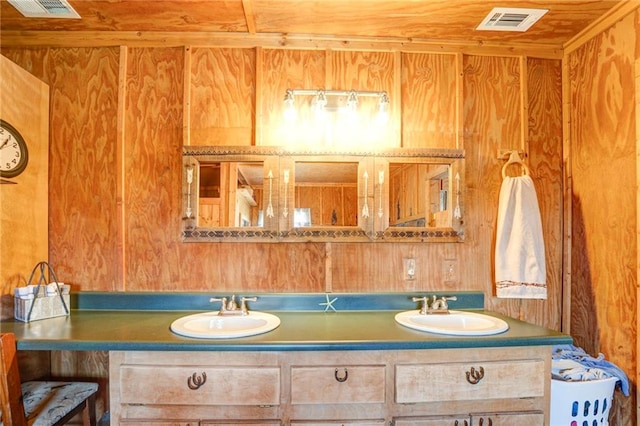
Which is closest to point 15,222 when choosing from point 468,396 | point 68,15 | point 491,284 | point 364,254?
point 68,15

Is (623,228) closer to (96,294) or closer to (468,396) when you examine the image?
(468,396)

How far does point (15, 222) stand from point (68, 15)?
1.09m

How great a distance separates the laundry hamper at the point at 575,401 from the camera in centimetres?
158

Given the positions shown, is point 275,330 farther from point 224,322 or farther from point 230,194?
point 230,194

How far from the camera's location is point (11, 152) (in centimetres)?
174

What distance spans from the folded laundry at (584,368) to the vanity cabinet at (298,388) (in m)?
0.52

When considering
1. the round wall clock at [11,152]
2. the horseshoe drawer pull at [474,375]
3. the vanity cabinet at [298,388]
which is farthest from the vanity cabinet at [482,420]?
the round wall clock at [11,152]

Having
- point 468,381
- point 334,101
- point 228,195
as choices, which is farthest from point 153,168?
point 468,381

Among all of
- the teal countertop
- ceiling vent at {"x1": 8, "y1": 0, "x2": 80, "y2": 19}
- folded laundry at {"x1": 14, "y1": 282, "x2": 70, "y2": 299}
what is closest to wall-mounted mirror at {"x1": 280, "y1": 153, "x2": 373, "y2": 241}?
the teal countertop

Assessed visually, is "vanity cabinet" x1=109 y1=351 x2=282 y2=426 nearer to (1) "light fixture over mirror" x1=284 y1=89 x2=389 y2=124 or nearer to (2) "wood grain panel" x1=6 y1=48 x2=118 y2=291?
(2) "wood grain panel" x1=6 y1=48 x2=118 y2=291

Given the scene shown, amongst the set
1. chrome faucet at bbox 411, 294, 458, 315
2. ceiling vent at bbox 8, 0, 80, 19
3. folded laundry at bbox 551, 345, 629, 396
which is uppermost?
ceiling vent at bbox 8, 0, 80, 19

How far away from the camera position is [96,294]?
193 centimetres

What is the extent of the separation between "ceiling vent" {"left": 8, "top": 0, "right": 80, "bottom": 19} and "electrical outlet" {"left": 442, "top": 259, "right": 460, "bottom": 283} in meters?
2.38

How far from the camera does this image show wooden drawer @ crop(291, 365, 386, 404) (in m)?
1.38
